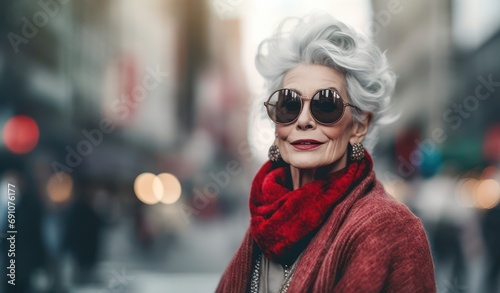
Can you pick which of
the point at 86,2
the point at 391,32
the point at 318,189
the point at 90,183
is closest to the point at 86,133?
the point at 90,183

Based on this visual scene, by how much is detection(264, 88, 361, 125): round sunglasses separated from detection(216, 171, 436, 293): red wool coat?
10.9 inches

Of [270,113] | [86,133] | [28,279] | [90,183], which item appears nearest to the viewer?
[270,113]

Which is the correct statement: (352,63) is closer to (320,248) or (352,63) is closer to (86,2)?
(320,248)

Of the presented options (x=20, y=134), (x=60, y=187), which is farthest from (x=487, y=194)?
(x=20, y=134)

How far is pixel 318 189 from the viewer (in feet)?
6.31

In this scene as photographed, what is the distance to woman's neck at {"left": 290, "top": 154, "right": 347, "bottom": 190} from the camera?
2014 millimetres

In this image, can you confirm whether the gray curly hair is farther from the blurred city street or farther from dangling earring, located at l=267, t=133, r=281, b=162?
the blurred city street

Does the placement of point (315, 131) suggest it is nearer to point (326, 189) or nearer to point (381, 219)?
point (326, 189)

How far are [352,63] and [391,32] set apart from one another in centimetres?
469

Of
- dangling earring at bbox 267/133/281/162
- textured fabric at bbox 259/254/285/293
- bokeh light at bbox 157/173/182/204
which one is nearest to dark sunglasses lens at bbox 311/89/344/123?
dangling earring at bbox 267/133/281/162

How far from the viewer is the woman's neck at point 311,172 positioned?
201 centimetres

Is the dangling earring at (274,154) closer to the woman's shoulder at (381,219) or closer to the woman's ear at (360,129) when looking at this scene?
the woman's ear at (360,129)

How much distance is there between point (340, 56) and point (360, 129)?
286 millimetres

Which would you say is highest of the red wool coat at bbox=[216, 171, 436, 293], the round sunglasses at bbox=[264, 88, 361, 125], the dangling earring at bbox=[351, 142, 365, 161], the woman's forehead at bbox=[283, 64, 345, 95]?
the woman's forehead at bbox=[283, 64, 345, 95]
